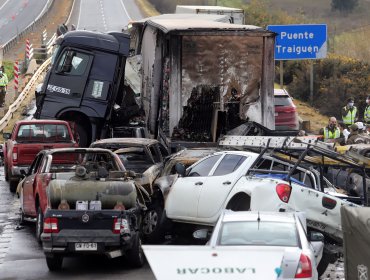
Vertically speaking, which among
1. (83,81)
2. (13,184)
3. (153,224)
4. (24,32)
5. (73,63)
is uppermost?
(24,32)

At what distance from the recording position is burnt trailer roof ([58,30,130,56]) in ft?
87.7

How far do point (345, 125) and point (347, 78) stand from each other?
490 inches

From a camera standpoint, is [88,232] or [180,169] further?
[180,169]

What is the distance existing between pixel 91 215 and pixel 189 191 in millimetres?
1893

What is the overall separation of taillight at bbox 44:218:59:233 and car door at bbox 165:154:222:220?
87.1 inches

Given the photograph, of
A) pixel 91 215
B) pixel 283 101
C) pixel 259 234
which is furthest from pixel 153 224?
pixel 283 101

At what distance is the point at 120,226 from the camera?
14250 mm

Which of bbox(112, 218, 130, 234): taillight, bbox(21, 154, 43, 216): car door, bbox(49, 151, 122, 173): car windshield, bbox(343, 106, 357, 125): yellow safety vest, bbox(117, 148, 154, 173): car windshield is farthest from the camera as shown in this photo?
bbox(343, 106, 357, 125): yellow safety vest

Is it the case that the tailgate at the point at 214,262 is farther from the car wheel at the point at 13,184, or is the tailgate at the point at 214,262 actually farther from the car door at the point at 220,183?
the car wheel at the point at 13,184

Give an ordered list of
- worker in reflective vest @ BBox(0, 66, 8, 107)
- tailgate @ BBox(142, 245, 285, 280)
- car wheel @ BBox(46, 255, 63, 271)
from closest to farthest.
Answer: tailgate @ BBox(142, 245, 285, 280), car wheel @ BBox(46, 255, 63, 271), worker in reflective vest @ BBox(0, 66, 8, 107)

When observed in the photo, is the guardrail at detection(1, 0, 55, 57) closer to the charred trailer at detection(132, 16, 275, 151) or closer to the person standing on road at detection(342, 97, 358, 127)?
the person standing on road at detection(342, 97, 358, 127)

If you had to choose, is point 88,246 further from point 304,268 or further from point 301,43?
point 301,43

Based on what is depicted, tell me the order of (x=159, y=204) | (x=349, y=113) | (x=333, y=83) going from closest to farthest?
(x=159, y=204)
(x=349, y=113)
(x=333, y=83)

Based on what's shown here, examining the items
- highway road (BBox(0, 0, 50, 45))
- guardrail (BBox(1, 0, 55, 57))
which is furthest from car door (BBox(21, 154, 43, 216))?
highway road (BBox(0, 0, 50, 45))
